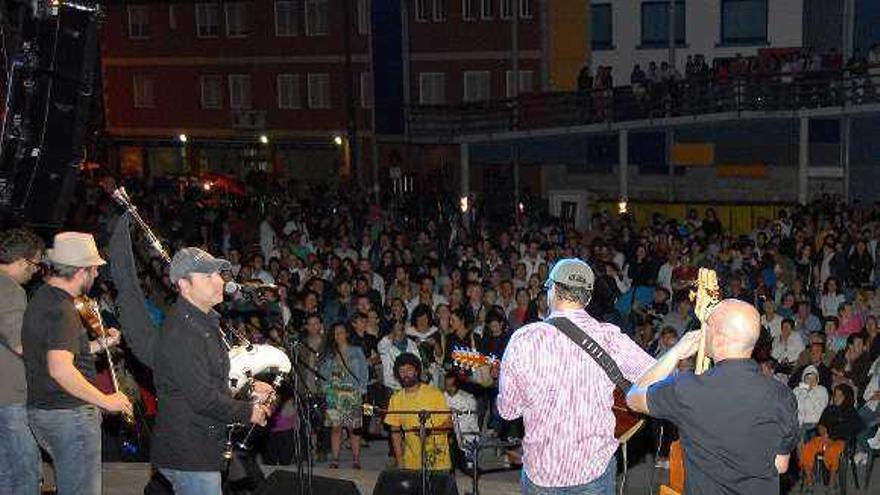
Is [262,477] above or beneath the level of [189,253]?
beneath

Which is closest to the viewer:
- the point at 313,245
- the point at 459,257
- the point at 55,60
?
the point at 55,60

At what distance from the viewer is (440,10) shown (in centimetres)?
3362

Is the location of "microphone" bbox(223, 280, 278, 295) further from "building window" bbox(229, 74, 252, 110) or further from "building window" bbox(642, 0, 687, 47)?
"building window" bbox(229, 74, 252, 110)

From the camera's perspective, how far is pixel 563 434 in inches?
177

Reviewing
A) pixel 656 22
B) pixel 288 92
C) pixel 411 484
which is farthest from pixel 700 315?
pixel 288 92

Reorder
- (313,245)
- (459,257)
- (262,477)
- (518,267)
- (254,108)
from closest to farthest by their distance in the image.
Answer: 1. (262,477)
2. (518,267)
3. (459,257)
4. (313,245)
5. (254,108)

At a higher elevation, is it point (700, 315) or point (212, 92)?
point (212, 92)

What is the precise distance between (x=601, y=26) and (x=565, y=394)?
2957cm

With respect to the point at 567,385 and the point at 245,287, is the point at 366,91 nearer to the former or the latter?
the point at 245,287

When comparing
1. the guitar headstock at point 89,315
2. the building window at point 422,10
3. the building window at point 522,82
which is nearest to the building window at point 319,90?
the building window at point 422,10

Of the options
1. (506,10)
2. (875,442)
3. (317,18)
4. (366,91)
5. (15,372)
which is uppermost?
(317,18)

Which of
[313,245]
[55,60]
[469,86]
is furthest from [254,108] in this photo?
[55,60]

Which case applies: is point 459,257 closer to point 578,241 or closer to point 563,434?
point 578,241

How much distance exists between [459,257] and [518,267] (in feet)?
6.84
